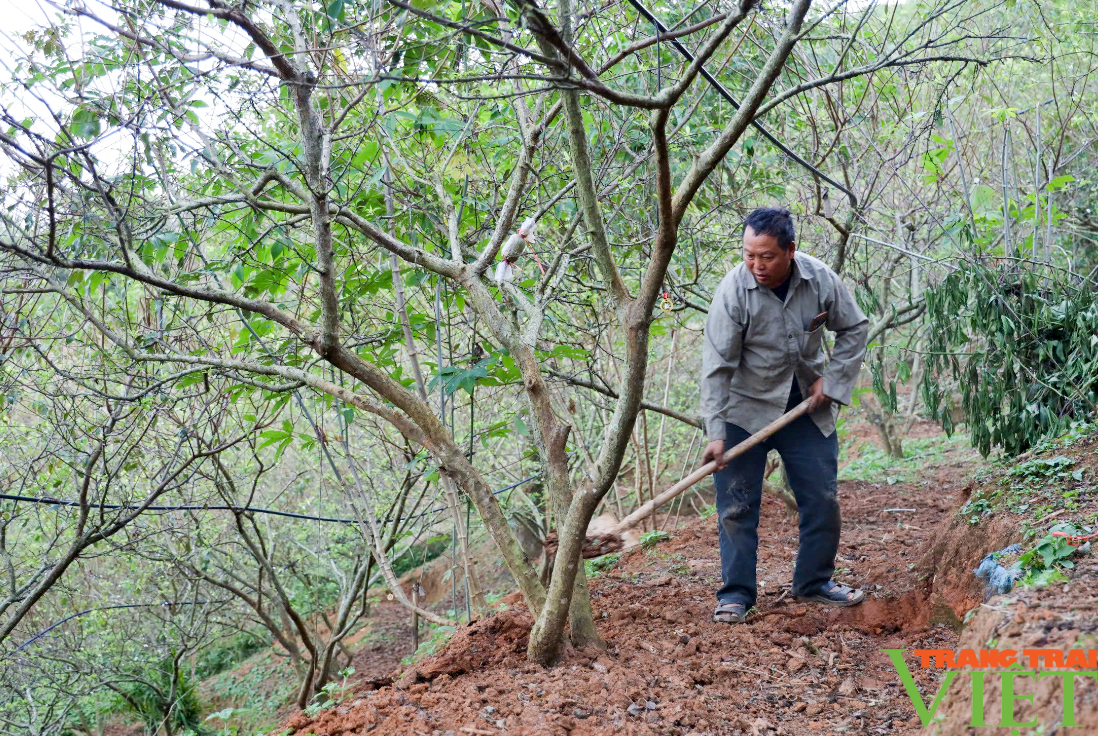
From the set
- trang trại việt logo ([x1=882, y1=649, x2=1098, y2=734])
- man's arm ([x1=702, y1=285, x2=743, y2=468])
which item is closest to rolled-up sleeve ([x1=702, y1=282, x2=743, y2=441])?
man's arm ([x1=702, y1=285, x2=743, y2=468])

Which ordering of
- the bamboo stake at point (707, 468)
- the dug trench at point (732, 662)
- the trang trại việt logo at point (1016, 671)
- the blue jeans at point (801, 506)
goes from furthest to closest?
the blue jeans at point (801, 506), the bamboo stake at point (707, 468), the dug trench at point (732, 662), the trang trại việt logo at point (1016, 671)

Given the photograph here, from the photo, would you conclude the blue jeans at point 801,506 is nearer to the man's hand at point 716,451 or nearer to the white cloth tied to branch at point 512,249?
the man's hand at point 716,451

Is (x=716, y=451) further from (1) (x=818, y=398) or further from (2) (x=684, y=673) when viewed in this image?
(2) (x=684, y=673)

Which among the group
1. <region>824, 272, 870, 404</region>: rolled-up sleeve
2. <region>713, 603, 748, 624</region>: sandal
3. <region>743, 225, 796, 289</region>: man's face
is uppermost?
<region>743, 225, 796, 289</region>: man's face

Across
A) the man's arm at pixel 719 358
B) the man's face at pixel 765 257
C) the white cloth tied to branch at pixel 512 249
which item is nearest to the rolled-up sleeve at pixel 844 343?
the man's face at pixel 765 257

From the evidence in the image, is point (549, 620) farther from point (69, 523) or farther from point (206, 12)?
point (69, 523)

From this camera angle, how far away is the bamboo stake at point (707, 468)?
3.19m

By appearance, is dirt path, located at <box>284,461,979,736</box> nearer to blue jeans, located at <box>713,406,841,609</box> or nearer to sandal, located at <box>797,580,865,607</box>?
sandal, located at <box>797,580,865,607</box>

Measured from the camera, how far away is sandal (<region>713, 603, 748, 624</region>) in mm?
3523

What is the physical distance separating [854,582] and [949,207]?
314 cm

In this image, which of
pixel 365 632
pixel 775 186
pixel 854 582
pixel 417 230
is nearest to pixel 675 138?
pixel 775 186

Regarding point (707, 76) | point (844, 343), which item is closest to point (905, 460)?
point (844, 343)

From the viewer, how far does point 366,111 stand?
3.98 meters

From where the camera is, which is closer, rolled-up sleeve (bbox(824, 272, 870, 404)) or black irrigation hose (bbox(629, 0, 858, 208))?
black irrigation hose (bbox(629, 0, 858, 208))
